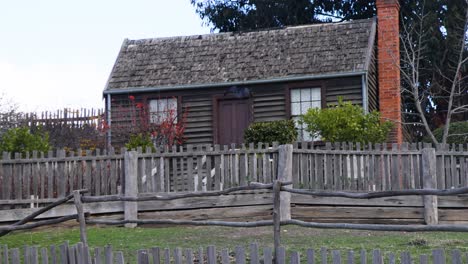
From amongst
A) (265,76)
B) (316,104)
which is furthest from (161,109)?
(316,104)

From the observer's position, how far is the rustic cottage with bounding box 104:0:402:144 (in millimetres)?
24734

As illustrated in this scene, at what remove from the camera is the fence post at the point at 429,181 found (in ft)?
49.9

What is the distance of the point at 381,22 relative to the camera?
2578 centimetres

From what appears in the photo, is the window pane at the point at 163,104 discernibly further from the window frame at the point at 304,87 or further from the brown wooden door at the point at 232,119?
the window frame at the point at 304,87

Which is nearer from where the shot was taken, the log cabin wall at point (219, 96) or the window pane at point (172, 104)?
the log cabin wall at point (219, 96)

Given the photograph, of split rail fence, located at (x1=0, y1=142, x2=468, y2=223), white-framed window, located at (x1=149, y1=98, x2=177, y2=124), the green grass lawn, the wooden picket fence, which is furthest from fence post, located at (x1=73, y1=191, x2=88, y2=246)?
white-framed window, located at (x1=149, y1=98, x2=177, y2=124)

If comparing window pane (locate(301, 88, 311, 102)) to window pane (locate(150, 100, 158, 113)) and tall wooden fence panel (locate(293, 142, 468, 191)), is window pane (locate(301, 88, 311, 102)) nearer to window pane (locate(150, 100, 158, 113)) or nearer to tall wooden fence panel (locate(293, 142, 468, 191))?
window pane (locate(150, 100, 158, 113))

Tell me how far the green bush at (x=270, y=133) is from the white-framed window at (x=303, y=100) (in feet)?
5.23

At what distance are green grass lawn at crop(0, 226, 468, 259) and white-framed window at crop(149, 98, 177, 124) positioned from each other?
10.8 metres

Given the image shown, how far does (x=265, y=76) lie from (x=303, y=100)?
132cm

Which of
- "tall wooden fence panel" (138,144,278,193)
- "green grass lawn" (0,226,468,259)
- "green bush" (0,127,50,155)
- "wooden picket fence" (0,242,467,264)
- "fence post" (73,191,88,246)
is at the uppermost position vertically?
"green bush" (0,127,50,155)

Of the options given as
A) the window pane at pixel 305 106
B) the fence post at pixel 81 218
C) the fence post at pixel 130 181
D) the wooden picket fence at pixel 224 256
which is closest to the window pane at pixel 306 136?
the window pane at pixel 305 106

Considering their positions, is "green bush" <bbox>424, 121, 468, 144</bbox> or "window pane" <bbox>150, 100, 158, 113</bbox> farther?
"window pane" <bbox>150, 100, 158, 113</bbox>

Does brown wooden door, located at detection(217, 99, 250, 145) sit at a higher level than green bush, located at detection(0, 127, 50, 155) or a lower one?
higher
